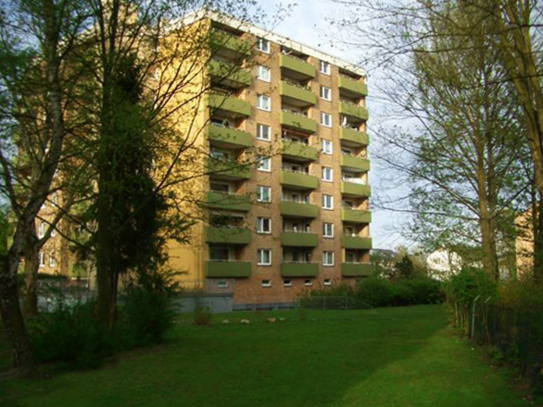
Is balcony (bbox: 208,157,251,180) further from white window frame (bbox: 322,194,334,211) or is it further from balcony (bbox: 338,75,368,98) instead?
balcony (bbox: 338,75,368,98)

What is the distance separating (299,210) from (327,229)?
5.35m

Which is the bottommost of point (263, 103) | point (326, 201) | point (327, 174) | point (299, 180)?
point (326, 201)

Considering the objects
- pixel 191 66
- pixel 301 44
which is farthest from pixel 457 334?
pixel 301 44

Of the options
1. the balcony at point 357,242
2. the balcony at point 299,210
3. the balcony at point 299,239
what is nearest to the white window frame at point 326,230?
the balcony at point 357,242

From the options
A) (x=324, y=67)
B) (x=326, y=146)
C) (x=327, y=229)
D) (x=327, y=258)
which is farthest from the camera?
(x=324, y=67)

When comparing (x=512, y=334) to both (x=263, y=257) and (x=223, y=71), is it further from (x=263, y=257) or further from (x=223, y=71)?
(x=263, y=257)

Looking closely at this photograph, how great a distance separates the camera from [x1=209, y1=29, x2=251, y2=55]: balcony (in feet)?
53.8

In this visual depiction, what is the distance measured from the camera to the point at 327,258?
54438 millimetres

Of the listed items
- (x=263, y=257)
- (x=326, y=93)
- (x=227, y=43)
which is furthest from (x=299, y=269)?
(x=227, y=43)

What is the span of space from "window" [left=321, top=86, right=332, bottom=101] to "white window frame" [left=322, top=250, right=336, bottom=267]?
14.2 metres

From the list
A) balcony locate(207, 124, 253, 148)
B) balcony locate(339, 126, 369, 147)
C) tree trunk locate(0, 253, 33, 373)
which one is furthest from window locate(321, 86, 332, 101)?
tree trunk locate(0, 253, 33, 373)

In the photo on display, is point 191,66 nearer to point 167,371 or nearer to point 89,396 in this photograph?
point 167,371

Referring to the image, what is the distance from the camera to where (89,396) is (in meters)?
10.4

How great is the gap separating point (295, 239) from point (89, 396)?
39630mm
